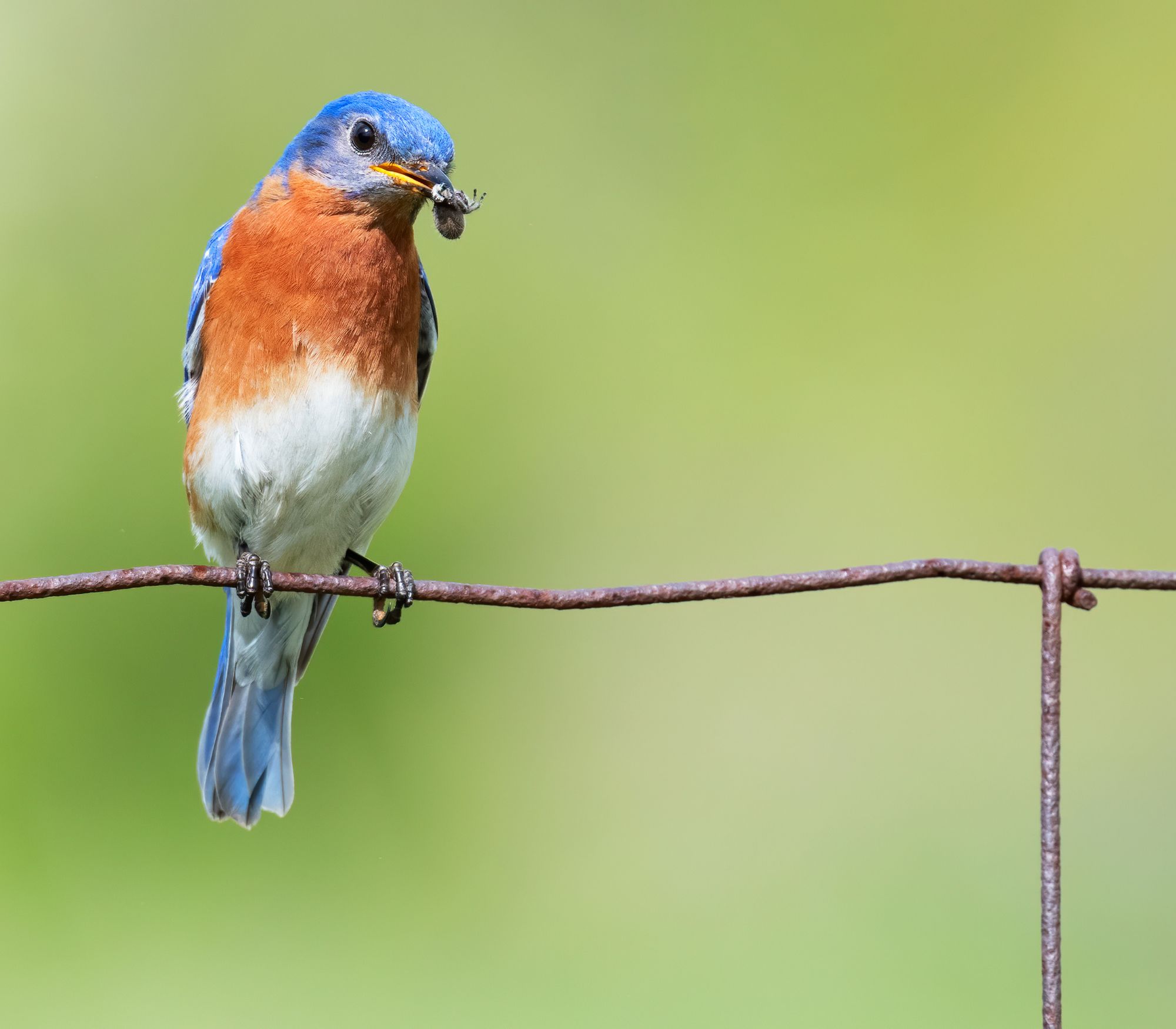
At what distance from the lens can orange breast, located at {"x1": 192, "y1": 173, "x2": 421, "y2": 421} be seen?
3178 mm

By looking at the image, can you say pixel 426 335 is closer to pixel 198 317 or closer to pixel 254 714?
pixel 198 317

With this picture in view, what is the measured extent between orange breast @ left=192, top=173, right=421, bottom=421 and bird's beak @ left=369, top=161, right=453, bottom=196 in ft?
0.35

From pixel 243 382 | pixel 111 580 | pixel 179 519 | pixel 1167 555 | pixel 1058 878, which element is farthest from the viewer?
Result: pixel 1167 555

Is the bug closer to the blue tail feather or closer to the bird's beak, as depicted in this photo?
the bird's beak

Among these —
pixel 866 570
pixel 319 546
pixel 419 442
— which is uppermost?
pixel 419 442

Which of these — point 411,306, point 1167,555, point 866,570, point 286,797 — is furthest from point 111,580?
point 1167,555

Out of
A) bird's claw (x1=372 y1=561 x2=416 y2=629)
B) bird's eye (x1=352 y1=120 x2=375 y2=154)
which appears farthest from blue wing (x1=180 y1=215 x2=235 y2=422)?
bird's claw (x1=372 y1=561 x2=416 y2=629)

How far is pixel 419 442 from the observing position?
6.09 meters

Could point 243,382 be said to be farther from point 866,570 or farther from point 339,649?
point 339,649

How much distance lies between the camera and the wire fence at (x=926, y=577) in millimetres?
1665

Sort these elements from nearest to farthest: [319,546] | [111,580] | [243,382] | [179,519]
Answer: [111,580] < [243,382] < [319,546] < [179,519]

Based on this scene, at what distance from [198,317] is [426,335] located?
59 centimetres

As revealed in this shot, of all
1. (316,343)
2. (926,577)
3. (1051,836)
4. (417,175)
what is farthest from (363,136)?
(1051,836)

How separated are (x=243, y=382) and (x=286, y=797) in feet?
3.84
